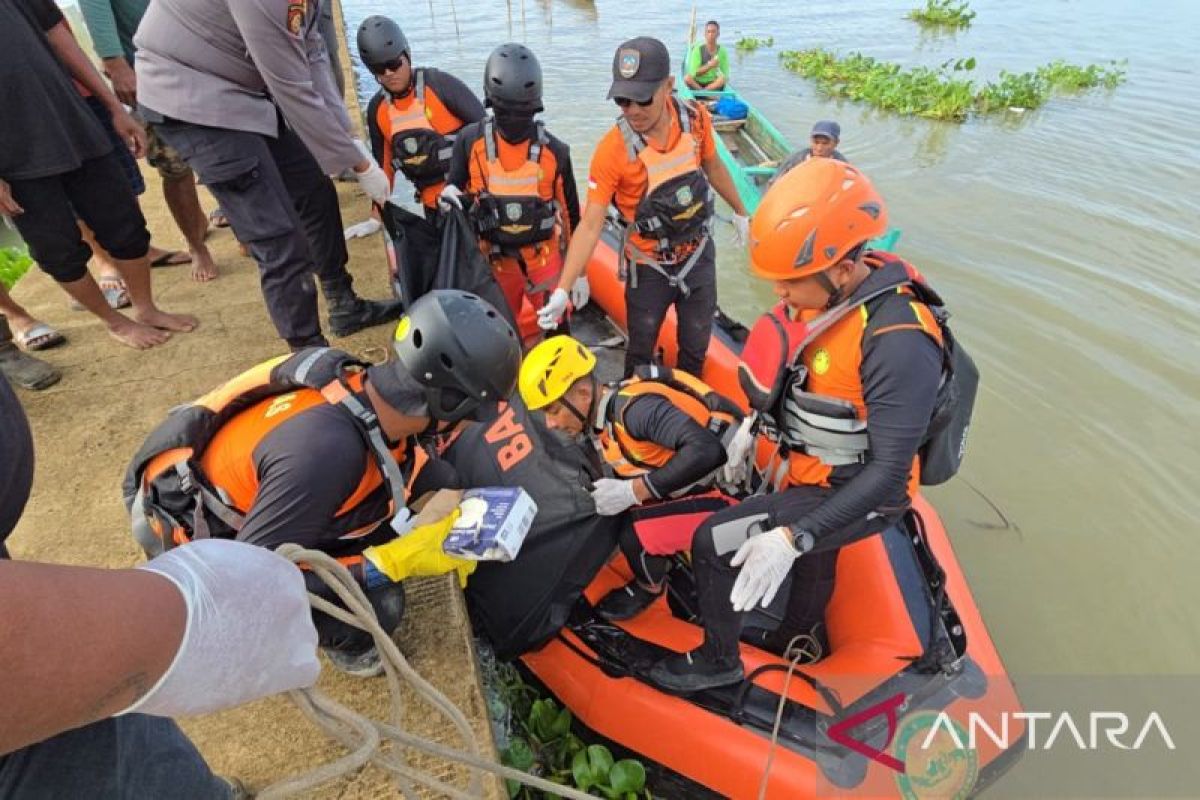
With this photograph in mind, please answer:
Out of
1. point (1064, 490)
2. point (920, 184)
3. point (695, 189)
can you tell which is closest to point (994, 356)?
point (1064, 490)

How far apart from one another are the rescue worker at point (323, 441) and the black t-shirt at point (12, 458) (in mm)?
753

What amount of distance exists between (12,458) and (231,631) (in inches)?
15.0

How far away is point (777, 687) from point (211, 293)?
12.9 ft

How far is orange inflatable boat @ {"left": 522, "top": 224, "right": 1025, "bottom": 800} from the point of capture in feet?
7.74

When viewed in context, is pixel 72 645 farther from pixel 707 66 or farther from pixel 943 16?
pixel 943 16

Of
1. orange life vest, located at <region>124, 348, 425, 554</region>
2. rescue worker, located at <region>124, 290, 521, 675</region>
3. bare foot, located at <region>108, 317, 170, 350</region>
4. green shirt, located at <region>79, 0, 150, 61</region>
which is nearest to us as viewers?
rescue worker, located at <region>124, 290, 521, 675</region>

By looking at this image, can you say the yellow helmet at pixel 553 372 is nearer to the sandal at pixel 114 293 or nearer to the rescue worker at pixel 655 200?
the rescue worker at pixel 655 200

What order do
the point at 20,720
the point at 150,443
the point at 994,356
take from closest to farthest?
the point at 20,720, the point at 150,443, the point at 994,356

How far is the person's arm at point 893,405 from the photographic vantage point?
6.45 ft

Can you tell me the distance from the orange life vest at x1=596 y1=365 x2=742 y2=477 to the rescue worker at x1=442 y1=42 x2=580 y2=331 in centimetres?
139

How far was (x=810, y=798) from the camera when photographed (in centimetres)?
234

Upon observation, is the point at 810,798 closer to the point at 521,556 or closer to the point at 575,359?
the point at 521,556

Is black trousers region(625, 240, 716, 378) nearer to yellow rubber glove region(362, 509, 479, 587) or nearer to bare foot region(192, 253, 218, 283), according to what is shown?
yellow rubber glove region(362, 509, 479, 587)

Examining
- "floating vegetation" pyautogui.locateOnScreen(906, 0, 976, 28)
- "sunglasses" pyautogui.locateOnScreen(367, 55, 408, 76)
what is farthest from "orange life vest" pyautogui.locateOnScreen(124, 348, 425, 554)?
"floating vegetation" pyautogui.locateOnScreen(906, 0, 976, 28)
